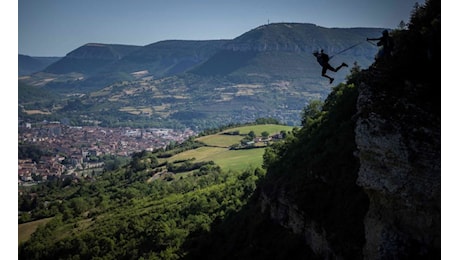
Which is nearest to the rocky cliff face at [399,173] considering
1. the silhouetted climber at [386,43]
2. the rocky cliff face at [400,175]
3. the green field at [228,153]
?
the rocky cliff face at [400,175]

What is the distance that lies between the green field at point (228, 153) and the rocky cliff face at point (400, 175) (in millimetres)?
52556

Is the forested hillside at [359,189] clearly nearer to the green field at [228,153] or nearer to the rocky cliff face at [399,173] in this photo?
the rocky cliff face at [399,173]

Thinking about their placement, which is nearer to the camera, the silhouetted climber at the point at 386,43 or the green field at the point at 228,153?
the silhouetted climber at the point at 386,43

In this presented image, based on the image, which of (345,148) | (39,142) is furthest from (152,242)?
(39,142)

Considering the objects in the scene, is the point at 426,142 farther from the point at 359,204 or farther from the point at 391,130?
the point at 359,204

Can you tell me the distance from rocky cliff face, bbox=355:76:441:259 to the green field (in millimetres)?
52556

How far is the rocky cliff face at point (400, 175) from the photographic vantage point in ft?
37.7

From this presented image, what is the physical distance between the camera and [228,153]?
9294cm

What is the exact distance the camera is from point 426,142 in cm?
1152

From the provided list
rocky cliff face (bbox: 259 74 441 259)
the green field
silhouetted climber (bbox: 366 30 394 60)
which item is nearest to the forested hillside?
rocky cliff face (bbox: 259 74 441 259)

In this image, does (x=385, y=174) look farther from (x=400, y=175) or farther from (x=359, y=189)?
(x=359, y=189)

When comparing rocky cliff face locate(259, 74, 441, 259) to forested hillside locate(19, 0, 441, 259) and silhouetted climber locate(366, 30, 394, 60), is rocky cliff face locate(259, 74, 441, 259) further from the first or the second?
silhouetted climber locate(366, 30, 394, 60)

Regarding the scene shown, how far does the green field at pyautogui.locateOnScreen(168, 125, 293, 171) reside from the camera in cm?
7750
